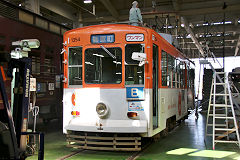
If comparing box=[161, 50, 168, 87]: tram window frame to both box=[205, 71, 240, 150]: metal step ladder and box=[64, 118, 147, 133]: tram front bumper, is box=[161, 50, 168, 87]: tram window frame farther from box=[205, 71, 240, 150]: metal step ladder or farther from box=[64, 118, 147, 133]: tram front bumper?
box=[64, 118, 147, 133]: tram front bumper

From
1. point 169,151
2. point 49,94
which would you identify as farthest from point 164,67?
point 49,94

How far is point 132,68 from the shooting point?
6352mm

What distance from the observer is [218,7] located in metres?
17.3

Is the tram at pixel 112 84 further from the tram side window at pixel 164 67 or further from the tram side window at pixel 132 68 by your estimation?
the tram side window at pixel 164 67

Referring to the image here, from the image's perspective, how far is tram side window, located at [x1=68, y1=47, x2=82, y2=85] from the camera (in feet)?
22.1

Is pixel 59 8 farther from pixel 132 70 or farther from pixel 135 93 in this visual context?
pixel 135 93

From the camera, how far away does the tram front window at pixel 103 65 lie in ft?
21.1

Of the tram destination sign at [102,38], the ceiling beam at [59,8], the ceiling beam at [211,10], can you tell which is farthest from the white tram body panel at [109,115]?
the ceiling beam at [211,10]

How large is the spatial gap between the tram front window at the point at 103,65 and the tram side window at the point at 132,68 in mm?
156

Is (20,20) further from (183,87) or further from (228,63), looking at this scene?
(228,63)

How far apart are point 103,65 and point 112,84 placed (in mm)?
497

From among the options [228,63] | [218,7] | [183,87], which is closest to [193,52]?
[228,63]

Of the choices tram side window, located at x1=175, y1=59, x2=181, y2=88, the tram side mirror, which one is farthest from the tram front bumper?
tram side window, located at x1=175, y1=59, x2=181, y2=88

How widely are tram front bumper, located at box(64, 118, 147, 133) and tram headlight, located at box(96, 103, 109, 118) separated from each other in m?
0.13
